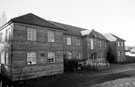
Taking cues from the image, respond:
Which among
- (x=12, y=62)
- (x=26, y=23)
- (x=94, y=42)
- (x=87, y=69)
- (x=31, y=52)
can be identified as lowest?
(x=87, y=69)

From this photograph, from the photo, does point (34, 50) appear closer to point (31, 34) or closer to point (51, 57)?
point (31, 34)

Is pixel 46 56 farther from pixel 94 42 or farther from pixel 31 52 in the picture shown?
pixel 94 42

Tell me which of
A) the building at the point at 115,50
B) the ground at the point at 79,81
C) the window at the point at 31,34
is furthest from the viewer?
the building at the point at 115,50

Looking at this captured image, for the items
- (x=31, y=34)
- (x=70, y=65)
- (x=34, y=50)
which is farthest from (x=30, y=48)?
(x=70, y=65)

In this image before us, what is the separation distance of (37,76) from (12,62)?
150 inches

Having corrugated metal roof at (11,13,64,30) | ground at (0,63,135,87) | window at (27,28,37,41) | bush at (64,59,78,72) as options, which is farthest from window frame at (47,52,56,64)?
corrugated metal roof at (11,13,64,30)

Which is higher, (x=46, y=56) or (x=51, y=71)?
(x=46, y=56)

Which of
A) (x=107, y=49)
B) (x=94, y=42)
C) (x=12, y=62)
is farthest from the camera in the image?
(x=107, y=49)

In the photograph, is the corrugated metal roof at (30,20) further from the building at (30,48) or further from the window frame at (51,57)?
the window frame at (51,57)

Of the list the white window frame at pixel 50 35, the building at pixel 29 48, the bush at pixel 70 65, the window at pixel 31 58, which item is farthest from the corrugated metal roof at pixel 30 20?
the bush at pixel 70 65

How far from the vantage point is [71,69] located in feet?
63.3

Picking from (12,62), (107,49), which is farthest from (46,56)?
(107,49)

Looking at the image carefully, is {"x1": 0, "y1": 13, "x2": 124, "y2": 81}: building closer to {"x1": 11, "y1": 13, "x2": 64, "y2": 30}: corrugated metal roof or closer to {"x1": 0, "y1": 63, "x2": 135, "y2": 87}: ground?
{"x1": 11, "y1": 13, "x2": 64, "y2": 30}: corrugated metal roof

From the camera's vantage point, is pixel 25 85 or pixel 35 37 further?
pixel 35 37
